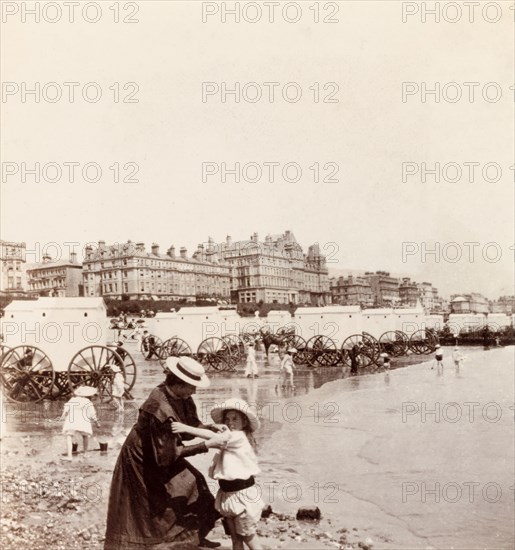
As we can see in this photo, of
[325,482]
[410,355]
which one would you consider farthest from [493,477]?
[410,355]

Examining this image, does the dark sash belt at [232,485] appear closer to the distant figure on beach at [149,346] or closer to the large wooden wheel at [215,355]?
the distant figure on beach at [149,346]

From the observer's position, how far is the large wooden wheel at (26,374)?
656 centimetres

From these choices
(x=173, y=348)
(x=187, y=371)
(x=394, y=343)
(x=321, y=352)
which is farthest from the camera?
(x=394, y=343)

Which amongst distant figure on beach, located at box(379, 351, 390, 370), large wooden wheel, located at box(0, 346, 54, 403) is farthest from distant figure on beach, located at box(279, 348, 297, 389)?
large wooden wheel, located at box(0, 346, 54, 403)

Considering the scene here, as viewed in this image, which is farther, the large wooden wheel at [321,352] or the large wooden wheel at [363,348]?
the large wooden wheel at [363,348]

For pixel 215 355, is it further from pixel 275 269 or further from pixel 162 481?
pixel 162 481

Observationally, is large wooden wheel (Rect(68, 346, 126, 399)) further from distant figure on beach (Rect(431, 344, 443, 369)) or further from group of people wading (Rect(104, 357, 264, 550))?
distant figure on beach (Rect(431, 344, 443, 369))

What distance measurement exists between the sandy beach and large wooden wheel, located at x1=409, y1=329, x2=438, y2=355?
830 cm

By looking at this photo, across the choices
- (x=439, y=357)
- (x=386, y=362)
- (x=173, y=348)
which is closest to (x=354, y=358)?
(x=386, y=362)

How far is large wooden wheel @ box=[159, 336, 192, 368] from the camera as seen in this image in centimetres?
1063

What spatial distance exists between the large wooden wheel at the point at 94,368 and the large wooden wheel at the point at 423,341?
40.6ft

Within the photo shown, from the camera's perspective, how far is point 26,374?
6840 mm

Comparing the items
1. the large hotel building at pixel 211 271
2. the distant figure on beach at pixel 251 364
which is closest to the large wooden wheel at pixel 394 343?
the distant figure on beach at pixel 251 364

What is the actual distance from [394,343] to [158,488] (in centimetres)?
1485
